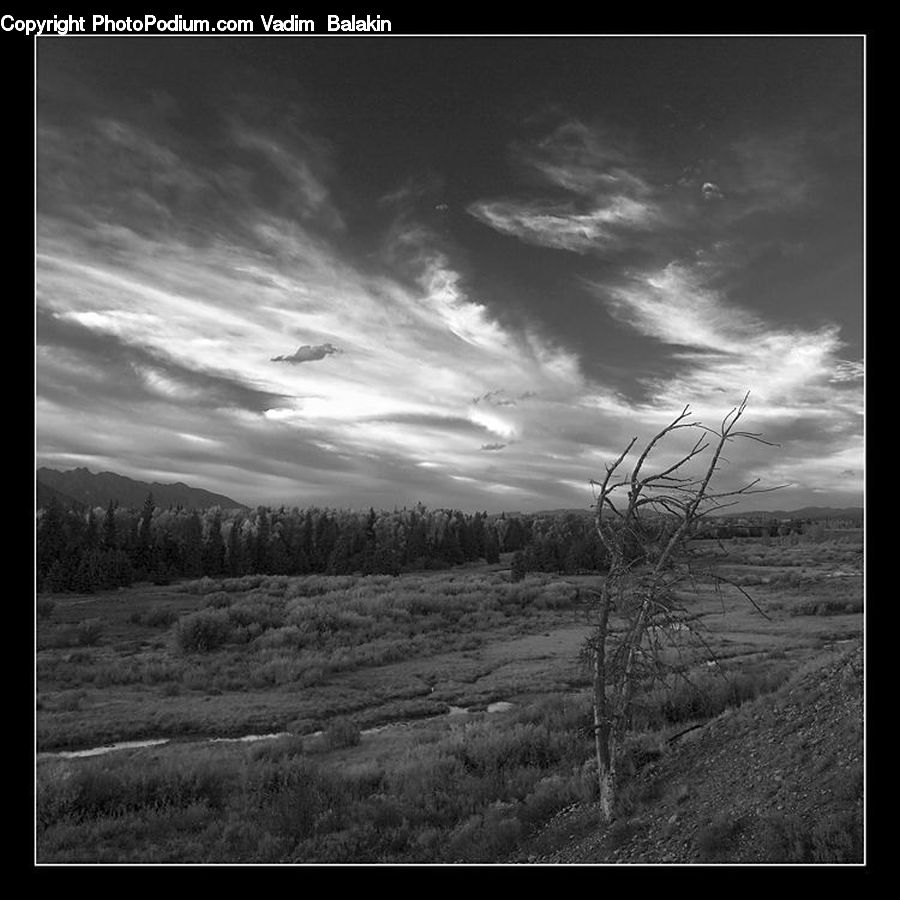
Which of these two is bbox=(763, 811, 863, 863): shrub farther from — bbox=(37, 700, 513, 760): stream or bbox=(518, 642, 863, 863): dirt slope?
bbox=(37, 700, 513, 760): stream

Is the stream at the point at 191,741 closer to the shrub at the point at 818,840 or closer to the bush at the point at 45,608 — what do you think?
the shrub at the point at 818,840

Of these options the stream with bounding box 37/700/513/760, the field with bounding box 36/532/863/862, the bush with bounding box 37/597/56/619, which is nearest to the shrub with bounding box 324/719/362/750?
the field with bounding box 36/532/863/862

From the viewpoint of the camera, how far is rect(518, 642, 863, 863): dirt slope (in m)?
5.91

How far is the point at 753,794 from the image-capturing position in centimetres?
679

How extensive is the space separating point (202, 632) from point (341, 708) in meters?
9.87

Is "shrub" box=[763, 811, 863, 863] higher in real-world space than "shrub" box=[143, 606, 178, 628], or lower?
higher

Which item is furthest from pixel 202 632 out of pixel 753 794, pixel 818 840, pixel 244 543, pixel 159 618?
pixel 818 840

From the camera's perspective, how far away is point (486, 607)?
32.0 metres

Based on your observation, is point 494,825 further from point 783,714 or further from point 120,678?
point 120,678

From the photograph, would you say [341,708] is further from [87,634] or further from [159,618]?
[159,618]

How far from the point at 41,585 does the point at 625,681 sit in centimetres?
3347

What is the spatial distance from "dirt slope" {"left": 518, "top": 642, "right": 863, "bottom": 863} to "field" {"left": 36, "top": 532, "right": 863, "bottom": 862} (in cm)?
87

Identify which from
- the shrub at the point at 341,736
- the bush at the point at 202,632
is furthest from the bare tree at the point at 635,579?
the bush at the point at 202,632
